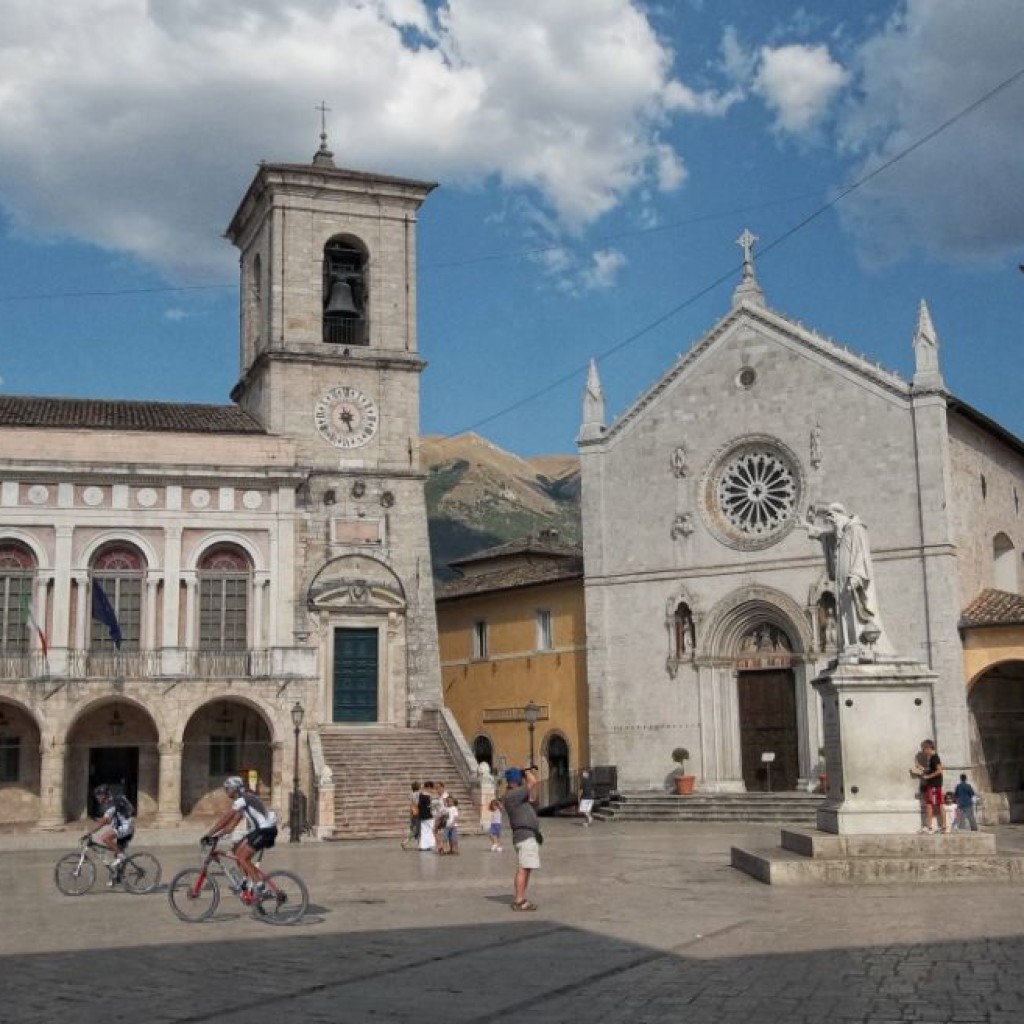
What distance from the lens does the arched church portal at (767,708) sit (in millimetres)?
36500

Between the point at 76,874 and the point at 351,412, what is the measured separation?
70.0 ft

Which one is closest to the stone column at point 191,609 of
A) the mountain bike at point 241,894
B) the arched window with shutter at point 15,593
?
the arched window with shutter at point 15,593

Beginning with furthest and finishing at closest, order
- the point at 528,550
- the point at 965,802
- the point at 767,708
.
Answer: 1. the point at 528,550
2. the point at 767,708
3. the point at 965,802

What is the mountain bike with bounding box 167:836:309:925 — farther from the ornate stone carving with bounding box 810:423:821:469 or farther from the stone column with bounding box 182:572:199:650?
the ornate stone carving with bounding box 810:423:821:469

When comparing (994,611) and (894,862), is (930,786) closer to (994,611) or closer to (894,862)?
(894,862)

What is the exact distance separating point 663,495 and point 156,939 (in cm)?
2661

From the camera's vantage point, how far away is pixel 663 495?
39.0 m

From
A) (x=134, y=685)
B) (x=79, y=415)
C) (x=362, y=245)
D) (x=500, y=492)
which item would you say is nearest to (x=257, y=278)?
(x=362, y=245)

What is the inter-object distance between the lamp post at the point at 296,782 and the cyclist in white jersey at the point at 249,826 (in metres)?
17.1

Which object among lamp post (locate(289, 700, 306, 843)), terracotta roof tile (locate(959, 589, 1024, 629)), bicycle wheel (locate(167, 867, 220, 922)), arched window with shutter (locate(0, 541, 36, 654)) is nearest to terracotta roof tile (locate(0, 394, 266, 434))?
arched window with shutter (locate(0, 541, 36, 654))

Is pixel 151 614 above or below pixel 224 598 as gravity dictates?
below

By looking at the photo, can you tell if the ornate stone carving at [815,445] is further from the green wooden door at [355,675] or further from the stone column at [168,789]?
the stone column at [168,789]

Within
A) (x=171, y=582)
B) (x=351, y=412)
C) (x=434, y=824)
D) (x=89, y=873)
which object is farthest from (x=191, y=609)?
(x=89, y=873)

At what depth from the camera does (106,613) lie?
33.7 m
